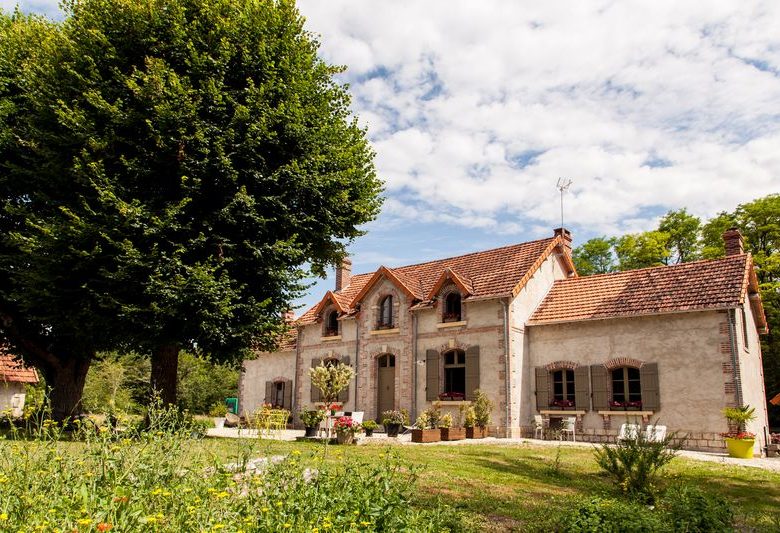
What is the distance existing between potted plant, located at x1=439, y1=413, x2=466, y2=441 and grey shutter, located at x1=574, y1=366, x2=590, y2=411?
404 cm

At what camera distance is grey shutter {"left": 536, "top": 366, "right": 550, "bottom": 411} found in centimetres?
2044

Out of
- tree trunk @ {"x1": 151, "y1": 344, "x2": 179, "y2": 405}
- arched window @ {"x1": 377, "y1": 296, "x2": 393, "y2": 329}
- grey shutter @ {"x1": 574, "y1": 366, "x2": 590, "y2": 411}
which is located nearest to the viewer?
tree trunk @ {"x1": 151, "y1": 344, "x2": 179, "y2": 405}

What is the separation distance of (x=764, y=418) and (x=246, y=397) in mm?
22255

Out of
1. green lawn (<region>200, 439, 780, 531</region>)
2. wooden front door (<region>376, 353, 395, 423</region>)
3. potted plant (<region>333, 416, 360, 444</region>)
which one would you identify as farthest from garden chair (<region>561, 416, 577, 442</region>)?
potted plant (<region>333, 416, 360, 444</region>)

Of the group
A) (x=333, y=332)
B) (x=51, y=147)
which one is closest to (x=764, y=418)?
(x=333, y=332)

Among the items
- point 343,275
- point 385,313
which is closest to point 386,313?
point 385,313

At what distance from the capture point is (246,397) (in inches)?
1156

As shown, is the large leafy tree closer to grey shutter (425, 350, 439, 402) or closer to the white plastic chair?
grey shutter (425, 350, 439, 402)

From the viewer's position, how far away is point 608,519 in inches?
223

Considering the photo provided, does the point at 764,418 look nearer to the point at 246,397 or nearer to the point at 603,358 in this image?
the point at 603,358

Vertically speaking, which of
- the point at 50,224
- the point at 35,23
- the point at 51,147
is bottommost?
the point at 50,224

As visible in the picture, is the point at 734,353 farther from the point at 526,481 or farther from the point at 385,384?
the point at 385,384

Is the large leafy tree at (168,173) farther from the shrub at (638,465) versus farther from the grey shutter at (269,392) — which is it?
the grey shutter at (269,392)

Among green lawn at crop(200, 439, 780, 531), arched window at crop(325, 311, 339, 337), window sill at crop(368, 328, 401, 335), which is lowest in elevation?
green lawn at crop(200, 439, 780, 531)
